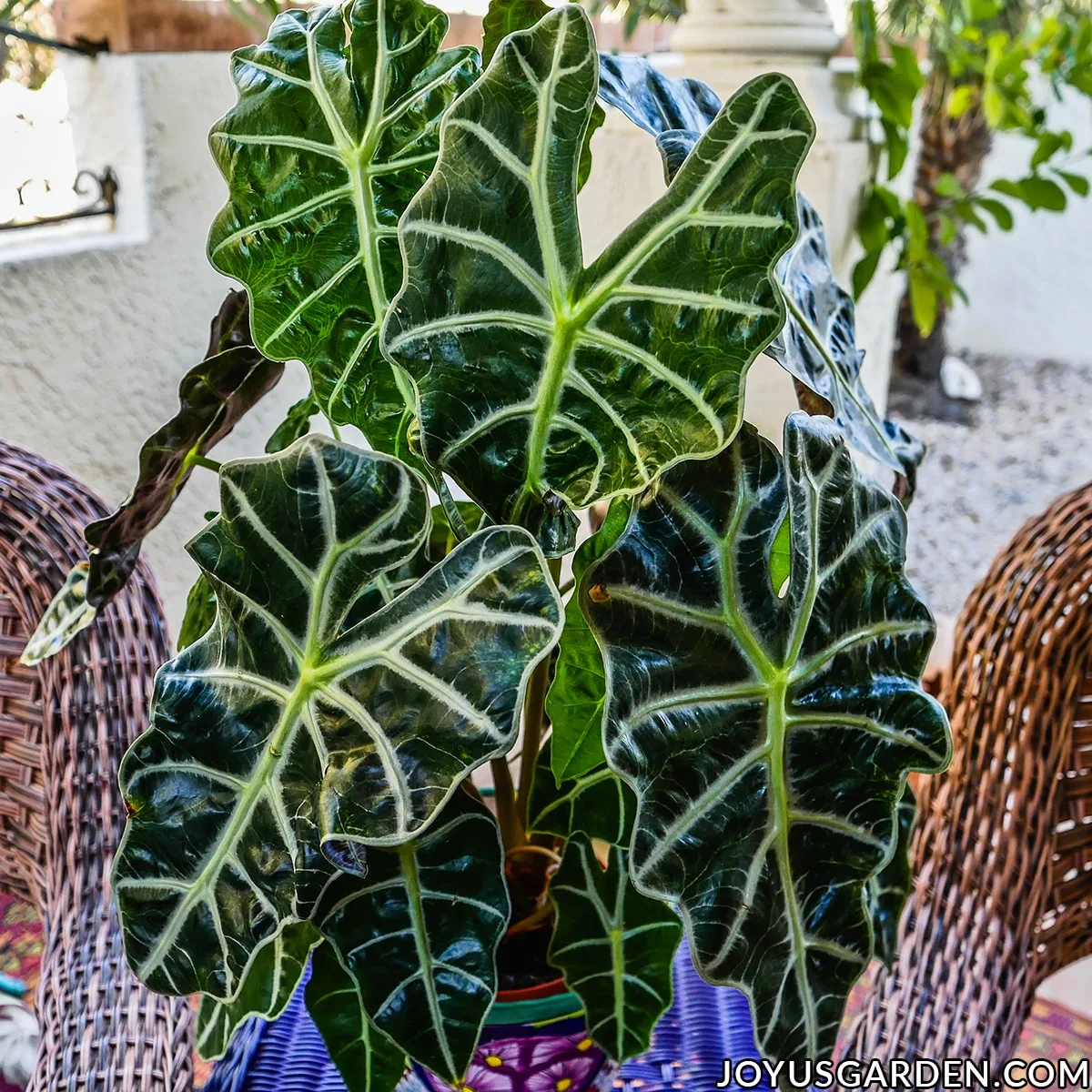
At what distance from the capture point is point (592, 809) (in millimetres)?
651

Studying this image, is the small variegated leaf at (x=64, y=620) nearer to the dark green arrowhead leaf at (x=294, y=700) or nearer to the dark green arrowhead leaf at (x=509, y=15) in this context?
the dark green arrowhead leaf at (x=294, y=700)

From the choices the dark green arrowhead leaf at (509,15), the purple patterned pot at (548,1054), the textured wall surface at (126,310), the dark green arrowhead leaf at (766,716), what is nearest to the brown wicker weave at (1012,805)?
the purple patterned pot at (548,1054)

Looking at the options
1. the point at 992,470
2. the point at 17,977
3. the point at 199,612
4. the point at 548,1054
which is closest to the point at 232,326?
the point at 199,612

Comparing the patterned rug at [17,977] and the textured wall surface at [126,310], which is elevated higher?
the textured wall surface at [126,310]

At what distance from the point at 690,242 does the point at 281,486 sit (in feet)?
0.74

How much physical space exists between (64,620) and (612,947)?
410mm

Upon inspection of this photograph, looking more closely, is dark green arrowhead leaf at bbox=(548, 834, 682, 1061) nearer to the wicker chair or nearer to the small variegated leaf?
the wicker chair

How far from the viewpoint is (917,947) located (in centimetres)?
82

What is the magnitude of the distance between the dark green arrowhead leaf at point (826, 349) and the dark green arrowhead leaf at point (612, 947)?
30 centimetres

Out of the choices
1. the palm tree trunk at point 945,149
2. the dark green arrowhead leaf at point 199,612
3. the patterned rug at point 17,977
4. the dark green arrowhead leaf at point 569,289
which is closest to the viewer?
the dark green arrowhead leaf at point 569,289

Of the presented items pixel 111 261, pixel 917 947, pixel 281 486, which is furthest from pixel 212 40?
pixel 917 947

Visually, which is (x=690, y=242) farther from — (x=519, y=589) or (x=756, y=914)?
(x=756, y=914)

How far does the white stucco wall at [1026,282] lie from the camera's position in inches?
121

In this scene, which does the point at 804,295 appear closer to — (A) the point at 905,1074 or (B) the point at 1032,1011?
(A) the point at 905,1074
